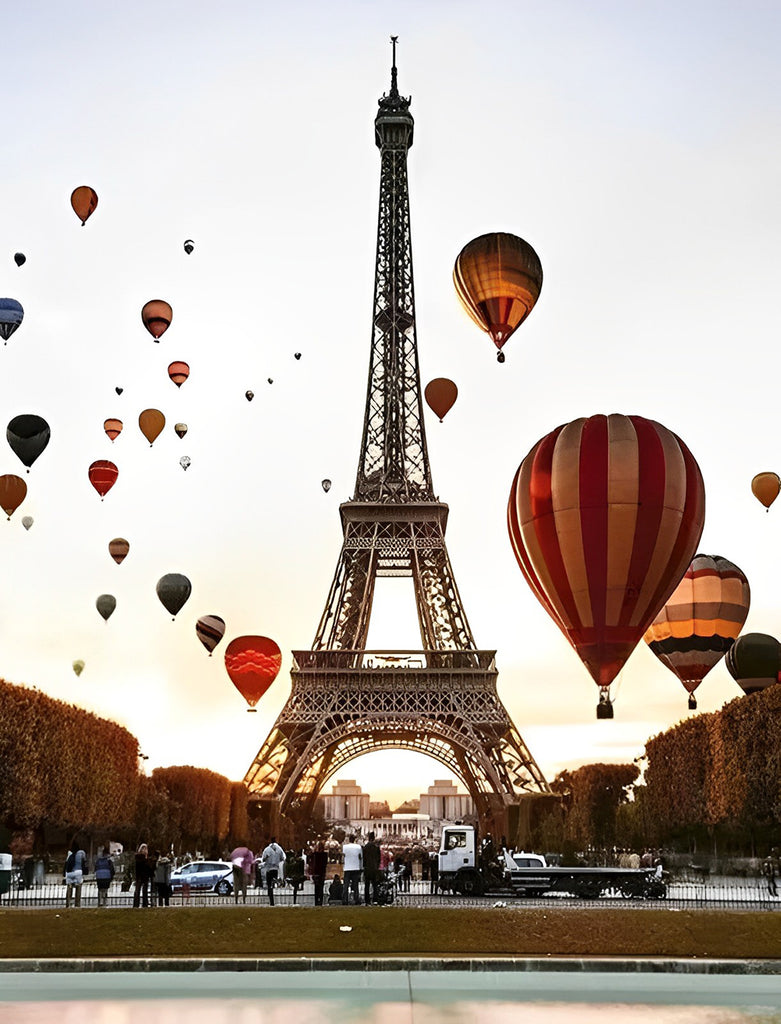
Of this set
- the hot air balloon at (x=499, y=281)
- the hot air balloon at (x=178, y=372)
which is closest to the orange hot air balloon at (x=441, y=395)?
the hot air balloon at (x=499, y=281)

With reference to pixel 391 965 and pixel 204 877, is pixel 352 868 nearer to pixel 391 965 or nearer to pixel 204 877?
pixel 391 965

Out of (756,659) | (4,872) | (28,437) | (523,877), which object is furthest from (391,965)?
(756,659)

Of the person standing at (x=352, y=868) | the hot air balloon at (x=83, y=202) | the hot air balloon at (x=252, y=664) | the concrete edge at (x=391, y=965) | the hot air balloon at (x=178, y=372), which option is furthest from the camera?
the hot air balloon at (x=252, y=664)

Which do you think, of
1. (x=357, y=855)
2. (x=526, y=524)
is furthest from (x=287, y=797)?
Answer: (x=526, y=524)

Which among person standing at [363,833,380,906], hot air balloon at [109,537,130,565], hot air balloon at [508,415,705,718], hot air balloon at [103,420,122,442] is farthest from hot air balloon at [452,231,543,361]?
hot air balloon at [109,537,130,565]

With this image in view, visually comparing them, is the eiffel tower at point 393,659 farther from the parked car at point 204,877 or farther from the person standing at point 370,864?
the person standing at point 370,864
